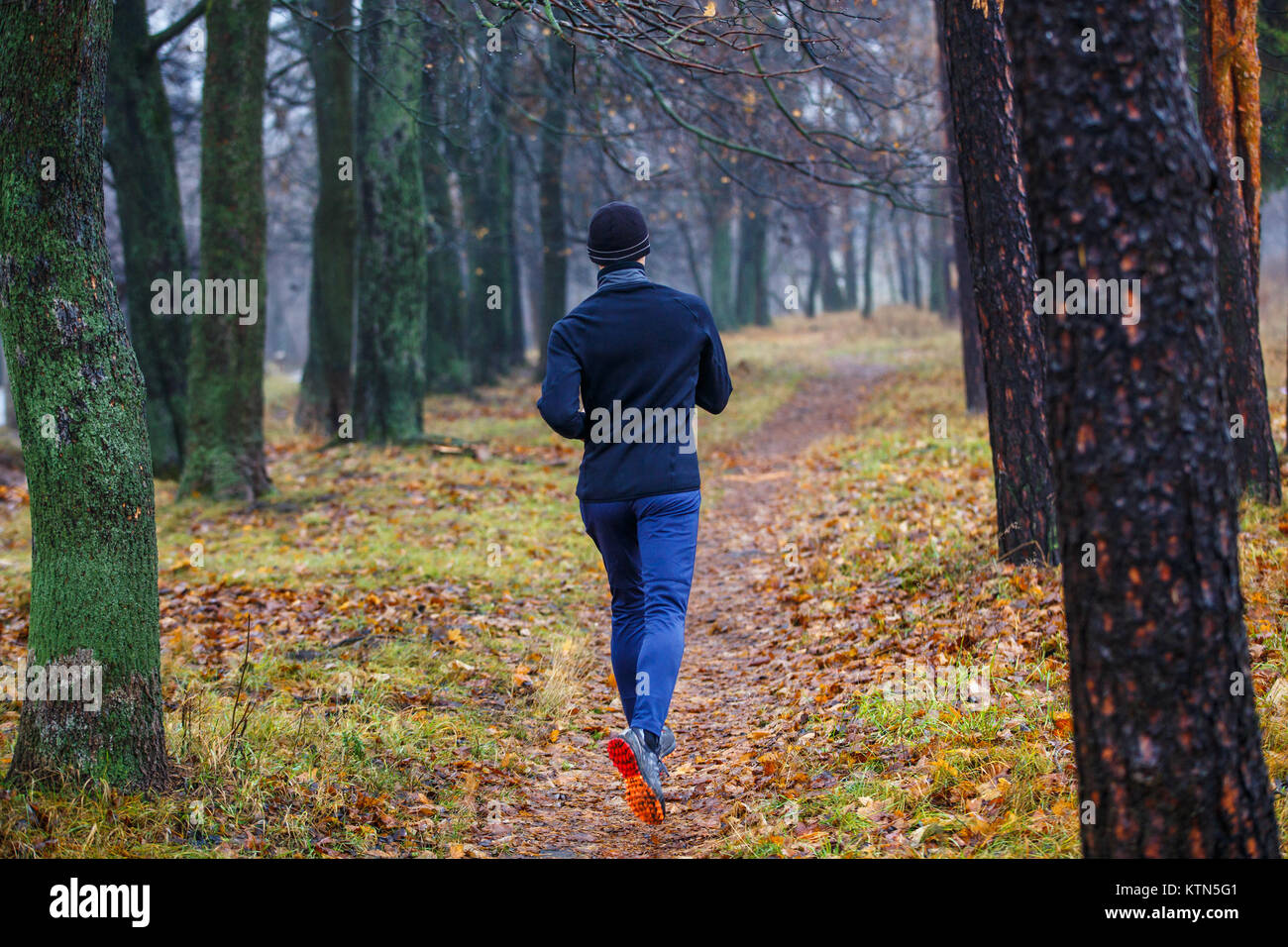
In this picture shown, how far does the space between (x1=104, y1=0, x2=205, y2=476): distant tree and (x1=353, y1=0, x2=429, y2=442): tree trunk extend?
2326mm

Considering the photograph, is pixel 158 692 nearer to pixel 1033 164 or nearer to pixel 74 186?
pixel 74 186

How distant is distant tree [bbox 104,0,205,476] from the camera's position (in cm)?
1119

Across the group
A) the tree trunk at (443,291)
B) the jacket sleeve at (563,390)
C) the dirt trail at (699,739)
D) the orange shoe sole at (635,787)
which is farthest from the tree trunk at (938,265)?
the orange shoe sole at (635,787)

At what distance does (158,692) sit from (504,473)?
844 cm

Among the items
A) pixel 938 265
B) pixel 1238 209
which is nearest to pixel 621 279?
pixel 1238 209

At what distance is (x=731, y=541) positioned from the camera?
9.56 m

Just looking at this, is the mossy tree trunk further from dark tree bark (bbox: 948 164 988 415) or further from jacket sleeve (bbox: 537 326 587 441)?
jacket sleeve (bbox: 537 326 587 441)

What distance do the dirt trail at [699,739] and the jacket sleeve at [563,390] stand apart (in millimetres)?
1607

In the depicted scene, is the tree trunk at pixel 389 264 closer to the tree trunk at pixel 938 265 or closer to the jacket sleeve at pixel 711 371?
the jacket sleeve at pixel 711 371

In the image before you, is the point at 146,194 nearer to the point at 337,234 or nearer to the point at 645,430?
the point at 337,234
